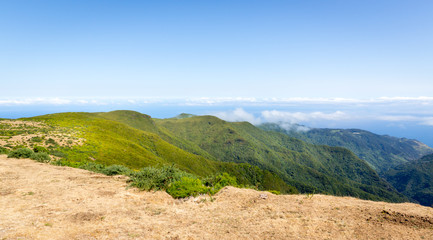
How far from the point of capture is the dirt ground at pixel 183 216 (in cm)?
858

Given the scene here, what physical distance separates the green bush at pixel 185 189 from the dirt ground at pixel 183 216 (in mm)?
596

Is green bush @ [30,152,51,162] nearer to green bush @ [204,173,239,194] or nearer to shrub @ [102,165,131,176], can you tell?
shrub @ [102,165,131,176]

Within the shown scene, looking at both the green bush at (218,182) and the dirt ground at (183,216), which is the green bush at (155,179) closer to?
the dirt ground at (183,216)

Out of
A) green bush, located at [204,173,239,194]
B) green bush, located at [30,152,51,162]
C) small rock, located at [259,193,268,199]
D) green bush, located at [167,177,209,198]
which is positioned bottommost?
green bush, located at [204,173,239,194]

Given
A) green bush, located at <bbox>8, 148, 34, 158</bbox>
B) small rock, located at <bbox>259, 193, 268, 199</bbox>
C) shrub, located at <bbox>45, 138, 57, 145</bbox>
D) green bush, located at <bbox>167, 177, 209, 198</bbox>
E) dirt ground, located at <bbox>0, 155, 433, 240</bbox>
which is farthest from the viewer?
shrub, located at <bbox>45, 138, 57, 145</bbox>

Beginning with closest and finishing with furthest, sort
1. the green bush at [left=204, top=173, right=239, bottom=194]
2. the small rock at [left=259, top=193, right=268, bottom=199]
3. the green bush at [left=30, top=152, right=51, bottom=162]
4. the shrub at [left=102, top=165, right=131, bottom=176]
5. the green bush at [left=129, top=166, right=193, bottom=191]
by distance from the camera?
the small rock at [left=259, top=193, right=268, bottom=199] < the green bush at [left=129, top=166, right=193, bottom=191] < the green bush at [left=204, top=173, right=239, bottom=194] < the shrub at [left=102, top=165, right=131, bottom=176] < the green bush at [left=30, top=152, right=51, bottom=162]

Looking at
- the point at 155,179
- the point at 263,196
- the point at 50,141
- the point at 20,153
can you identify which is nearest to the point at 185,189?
the point at 155,179

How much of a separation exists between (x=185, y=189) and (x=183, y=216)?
353 cm

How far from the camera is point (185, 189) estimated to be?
47.6 ft

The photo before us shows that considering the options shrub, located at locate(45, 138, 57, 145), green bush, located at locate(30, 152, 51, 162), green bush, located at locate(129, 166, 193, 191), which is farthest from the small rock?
shrub, located at locate(45, 138, 57, 145)

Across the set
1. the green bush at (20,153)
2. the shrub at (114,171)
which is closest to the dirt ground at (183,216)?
the shrub at (114,171)

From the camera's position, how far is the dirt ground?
28.1 ft

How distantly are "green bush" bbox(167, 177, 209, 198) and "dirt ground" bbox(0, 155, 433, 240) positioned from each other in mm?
596

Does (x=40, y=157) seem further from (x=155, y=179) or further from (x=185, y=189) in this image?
(x=185, y=189)
